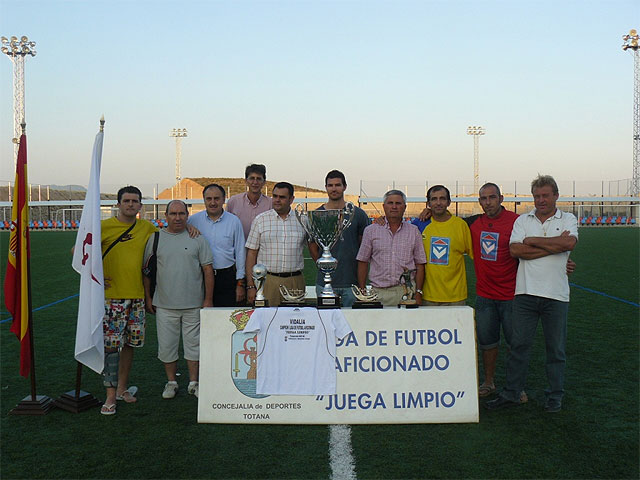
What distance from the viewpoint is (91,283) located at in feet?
12.9

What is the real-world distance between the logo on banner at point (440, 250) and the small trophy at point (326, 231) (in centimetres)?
76

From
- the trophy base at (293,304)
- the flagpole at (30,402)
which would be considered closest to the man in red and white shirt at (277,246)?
the trophy base at (293,304)

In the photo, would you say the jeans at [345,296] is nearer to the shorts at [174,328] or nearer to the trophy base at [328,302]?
the trophy base at [328,302]

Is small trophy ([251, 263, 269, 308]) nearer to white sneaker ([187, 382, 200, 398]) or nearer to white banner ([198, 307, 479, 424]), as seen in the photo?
white banner ([198, 307, 479, 424])

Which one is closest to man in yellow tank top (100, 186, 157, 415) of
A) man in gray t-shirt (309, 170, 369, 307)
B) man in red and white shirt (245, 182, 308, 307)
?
man in red and white shirt (245, 182, 308, 307)

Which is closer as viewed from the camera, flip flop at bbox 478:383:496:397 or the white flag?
the white flag

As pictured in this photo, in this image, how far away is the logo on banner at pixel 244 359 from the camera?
3.89 meters

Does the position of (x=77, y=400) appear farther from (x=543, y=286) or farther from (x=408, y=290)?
(x=543, y=286)

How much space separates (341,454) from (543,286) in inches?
74.3

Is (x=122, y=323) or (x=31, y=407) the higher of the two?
(x=122, y=323)

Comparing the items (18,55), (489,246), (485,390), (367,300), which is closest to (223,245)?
(367,300)

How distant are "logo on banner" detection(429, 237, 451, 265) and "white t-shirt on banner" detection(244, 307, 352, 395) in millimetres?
1019

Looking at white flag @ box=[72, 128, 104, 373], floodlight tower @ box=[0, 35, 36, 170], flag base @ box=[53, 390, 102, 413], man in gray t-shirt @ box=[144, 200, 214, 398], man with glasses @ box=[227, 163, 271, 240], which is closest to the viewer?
white flag @ box=[72, 128, 104, 373]

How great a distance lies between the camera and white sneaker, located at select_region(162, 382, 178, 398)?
176 inches
